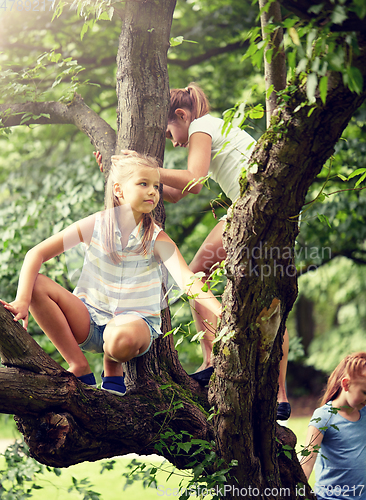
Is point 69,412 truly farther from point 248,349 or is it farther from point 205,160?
point 205,160

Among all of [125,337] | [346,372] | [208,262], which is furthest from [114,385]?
[346,372]

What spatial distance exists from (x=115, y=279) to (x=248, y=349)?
0.78 m

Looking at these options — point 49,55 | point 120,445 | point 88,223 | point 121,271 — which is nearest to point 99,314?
point 121,271

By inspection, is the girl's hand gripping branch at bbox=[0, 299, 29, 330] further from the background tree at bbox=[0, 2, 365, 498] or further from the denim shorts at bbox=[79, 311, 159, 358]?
the denim shorts at bbox=[79, 311, 159, 358]

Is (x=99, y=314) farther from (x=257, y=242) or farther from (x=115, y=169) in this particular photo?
(x=257, y=242)

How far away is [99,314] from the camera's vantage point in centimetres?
231

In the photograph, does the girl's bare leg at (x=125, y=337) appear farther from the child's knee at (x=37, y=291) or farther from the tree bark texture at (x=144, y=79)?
the tree bark texture at (x=144, y=79)

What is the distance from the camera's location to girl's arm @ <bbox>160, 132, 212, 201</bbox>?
2.41 metres

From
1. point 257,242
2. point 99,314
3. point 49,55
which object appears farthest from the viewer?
point 49,55

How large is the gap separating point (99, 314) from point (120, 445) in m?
0.60

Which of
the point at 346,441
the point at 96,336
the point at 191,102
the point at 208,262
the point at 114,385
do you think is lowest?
the point at 346,441

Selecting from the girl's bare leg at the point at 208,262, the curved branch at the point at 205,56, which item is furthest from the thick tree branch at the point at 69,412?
the curved branch at the point at 205,56

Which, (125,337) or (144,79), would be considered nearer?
(125,337)

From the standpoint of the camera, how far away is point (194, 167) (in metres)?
2.42
